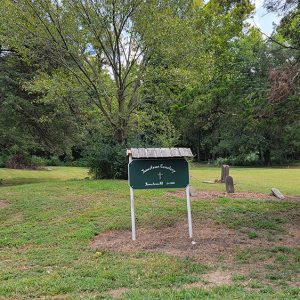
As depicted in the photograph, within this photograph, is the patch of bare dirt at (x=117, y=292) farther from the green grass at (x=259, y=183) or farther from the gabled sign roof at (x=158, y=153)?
the green grass at (x=259, y=183)

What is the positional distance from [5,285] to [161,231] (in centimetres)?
375

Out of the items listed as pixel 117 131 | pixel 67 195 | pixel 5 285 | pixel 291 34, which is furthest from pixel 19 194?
pixel 291 34

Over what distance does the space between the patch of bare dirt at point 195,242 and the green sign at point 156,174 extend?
101cm

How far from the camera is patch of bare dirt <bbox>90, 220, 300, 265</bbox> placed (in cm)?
653

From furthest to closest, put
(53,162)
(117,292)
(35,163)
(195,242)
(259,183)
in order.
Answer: (53,162), (35,163), (259,183), (195,242), (117,292)

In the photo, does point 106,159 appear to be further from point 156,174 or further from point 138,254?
point 138,254

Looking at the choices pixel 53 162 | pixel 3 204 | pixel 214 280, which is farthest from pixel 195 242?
pixel 53 162

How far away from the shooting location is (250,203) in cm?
1045

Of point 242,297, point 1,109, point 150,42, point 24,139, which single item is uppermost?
point 150,42

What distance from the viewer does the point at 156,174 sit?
7.60 meters

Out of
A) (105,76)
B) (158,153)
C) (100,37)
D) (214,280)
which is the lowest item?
(214,280)

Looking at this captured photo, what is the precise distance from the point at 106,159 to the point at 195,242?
351 inches

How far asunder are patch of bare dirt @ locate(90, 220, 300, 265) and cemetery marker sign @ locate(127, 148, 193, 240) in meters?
0.33

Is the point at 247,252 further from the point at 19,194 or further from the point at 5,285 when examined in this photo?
the point at 19,194
